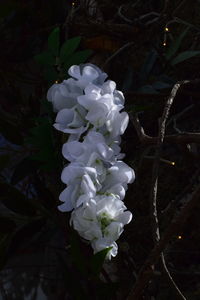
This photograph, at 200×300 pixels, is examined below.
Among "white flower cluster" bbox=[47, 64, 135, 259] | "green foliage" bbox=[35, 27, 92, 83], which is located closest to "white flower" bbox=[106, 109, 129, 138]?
"white flower cluster" bbox=[47, 64, 135, 259]

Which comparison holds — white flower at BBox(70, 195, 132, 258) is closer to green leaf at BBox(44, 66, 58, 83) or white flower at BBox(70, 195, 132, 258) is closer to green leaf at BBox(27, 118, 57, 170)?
green leaf at BBox(27, 118, 57, 170)

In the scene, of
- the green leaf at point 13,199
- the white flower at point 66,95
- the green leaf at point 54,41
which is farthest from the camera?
the green leaf at point 13,199

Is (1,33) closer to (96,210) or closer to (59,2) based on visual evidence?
(59,2)

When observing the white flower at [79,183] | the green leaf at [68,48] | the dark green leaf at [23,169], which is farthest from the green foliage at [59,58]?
the white flower at [79,183]

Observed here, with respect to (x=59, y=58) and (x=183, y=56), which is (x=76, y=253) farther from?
(x=183, y=56)

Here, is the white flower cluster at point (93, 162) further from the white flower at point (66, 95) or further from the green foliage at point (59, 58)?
the green foliage at point (59, 58)
